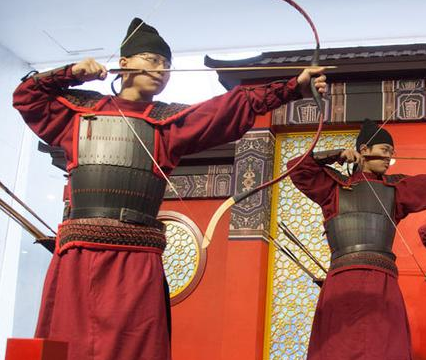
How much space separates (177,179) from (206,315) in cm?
95

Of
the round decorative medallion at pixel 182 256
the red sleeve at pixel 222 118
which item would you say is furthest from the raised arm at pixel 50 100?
the round decorative medallion at pixel 182 256

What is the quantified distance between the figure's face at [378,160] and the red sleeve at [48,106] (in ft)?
5.01

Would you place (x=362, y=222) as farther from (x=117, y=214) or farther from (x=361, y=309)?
(x=117, y=214)

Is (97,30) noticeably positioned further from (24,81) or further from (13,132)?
(24,81)

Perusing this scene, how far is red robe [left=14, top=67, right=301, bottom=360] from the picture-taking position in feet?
6.68

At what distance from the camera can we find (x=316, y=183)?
322 centimetres

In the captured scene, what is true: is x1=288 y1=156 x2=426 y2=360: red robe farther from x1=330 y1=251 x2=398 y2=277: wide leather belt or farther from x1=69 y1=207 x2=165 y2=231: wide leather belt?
x1=69 y1=207 x2=165 y2=231: wide leather belt

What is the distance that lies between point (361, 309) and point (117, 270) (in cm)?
125

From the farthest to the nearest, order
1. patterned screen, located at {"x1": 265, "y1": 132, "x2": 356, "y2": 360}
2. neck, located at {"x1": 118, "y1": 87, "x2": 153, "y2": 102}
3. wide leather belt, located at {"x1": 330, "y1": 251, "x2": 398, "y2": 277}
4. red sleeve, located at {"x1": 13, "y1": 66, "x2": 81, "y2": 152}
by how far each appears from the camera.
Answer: patterned screen, located at {"x1": 265, "y1": 132, "x2": 356, "y2": 360} → wide leather belt, located at {"x1": 330, "y1": 251, "x2": 398, "y2": 277} → neck, located at {"x1": 118, "y1": 87, "x2": 153, "y2": 102} → red sleeve, located at {"x1": 13, "y1": 66, "x2": 81, "y2": 152}

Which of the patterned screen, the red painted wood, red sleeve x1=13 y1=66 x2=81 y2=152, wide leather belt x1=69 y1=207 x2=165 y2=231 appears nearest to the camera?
the red painted wood

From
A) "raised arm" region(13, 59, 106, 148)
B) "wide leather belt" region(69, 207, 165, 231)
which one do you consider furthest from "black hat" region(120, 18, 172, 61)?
"wide leather belt" region(69, 207, 165, 231)

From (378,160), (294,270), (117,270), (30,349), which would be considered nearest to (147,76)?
(117,270)

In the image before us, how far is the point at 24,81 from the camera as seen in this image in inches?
89.7

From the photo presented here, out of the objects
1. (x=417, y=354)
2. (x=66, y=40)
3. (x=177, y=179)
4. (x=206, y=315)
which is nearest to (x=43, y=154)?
(x=66, y=40)
